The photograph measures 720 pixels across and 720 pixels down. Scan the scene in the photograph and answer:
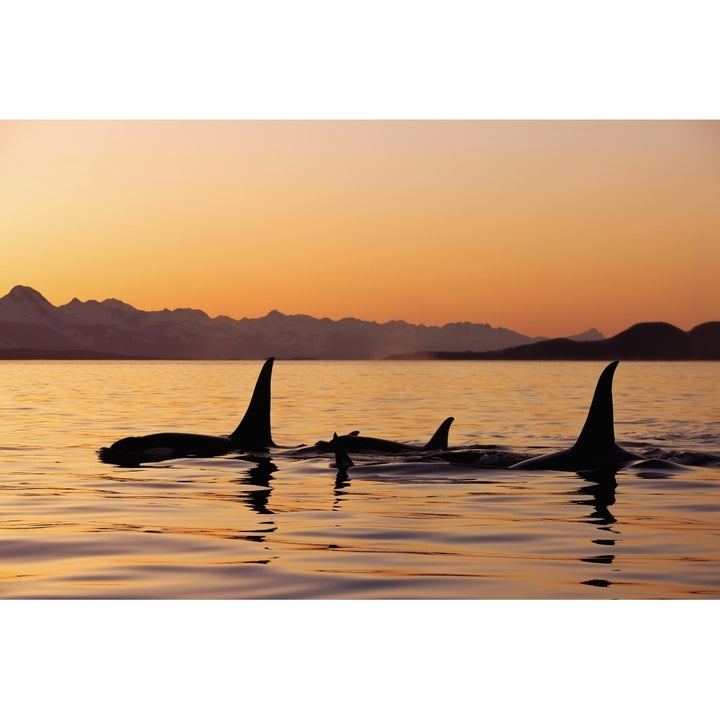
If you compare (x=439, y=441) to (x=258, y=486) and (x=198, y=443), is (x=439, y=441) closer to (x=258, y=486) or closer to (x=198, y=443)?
(x=198, y=443)

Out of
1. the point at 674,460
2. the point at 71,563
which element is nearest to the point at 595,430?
the point at 674,460

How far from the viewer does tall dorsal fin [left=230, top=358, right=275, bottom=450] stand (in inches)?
921

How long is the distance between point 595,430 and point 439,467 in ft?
9.27

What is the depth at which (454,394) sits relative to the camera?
170 ft

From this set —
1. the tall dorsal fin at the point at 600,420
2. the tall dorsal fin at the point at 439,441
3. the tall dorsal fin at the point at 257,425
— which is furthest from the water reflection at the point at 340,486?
the tall dorsal fin at the point at 600,420

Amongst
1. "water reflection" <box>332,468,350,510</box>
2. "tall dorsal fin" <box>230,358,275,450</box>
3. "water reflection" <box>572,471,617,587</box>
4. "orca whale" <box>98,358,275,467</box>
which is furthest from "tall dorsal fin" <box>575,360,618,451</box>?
"tall dorsal fin" <box>230,358,275,450</box>

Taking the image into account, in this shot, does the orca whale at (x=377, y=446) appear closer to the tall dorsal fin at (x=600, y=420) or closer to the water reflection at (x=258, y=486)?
the water reflection at (x=258, y=486)

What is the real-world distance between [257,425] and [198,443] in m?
1.30

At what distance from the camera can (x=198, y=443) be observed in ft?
74.9

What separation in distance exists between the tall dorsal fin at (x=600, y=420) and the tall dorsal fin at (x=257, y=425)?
21.1ft

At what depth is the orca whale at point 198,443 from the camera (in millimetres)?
22172

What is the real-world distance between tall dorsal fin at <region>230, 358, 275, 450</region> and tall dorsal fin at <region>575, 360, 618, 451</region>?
6.42 metres

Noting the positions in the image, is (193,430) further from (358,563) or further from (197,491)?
(358,563)

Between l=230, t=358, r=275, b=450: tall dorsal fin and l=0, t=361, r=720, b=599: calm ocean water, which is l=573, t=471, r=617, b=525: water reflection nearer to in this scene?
l=0, t=361, r=720, b=599: calm ocean water
